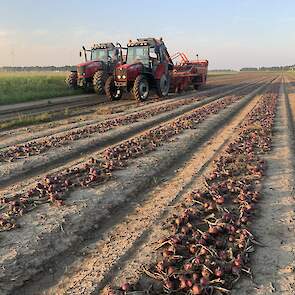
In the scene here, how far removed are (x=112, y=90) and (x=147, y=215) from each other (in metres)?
17.1

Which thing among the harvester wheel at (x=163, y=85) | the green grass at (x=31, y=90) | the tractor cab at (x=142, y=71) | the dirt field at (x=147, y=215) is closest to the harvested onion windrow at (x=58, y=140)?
the dirt field at (x=147, y=215)

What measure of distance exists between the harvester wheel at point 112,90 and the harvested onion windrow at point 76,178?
1064 cm

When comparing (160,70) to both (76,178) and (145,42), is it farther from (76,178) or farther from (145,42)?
(76,178)

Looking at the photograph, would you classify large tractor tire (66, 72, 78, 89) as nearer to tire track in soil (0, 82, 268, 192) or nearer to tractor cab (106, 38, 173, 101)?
tractor cab (106, 38, 173, 101)

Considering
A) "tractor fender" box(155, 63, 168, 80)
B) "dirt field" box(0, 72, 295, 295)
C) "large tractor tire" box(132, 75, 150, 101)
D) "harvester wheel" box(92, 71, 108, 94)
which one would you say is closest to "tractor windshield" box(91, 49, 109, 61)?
"harvester wheel" box(92, 71, 108, 94)

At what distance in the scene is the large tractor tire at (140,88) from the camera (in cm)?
2045

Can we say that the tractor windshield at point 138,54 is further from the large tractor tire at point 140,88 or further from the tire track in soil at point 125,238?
the tire track in soil at point 125,238

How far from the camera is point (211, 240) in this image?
15.8 ft

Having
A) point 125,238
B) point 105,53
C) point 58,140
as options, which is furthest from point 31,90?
point 125,238

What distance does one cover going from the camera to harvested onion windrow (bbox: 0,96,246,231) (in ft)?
19.3

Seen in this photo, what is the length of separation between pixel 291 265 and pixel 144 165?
14.1 ft

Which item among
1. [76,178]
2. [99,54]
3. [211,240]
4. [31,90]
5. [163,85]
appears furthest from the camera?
[31,90]

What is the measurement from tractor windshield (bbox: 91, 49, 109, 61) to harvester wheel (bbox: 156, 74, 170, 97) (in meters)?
3.77

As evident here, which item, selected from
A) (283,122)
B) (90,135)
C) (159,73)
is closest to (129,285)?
(90,135)
